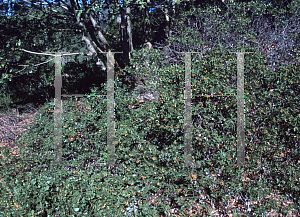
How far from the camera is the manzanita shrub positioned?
258cm

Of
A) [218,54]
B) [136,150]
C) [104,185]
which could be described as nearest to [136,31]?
[218,54]

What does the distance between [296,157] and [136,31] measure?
22.6ft

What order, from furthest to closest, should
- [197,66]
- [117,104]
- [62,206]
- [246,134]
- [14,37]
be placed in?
[14,37] → [117,104] → [197,66] → [246,134] → [62,206]

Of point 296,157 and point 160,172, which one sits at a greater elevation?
point 296,157

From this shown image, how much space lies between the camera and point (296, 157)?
2.82 m

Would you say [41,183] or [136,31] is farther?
[136,31]

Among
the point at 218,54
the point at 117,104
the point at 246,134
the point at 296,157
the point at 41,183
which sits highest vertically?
the point at 218,54

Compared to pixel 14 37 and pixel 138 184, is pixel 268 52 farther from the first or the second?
pixel 14 37

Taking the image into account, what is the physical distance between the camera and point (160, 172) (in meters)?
2.85

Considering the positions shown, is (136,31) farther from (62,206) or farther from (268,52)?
(62,206)

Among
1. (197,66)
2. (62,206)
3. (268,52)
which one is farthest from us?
(268,52)

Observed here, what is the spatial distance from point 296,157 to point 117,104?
2756mm

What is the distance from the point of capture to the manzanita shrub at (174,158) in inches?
102

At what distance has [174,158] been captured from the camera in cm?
283
